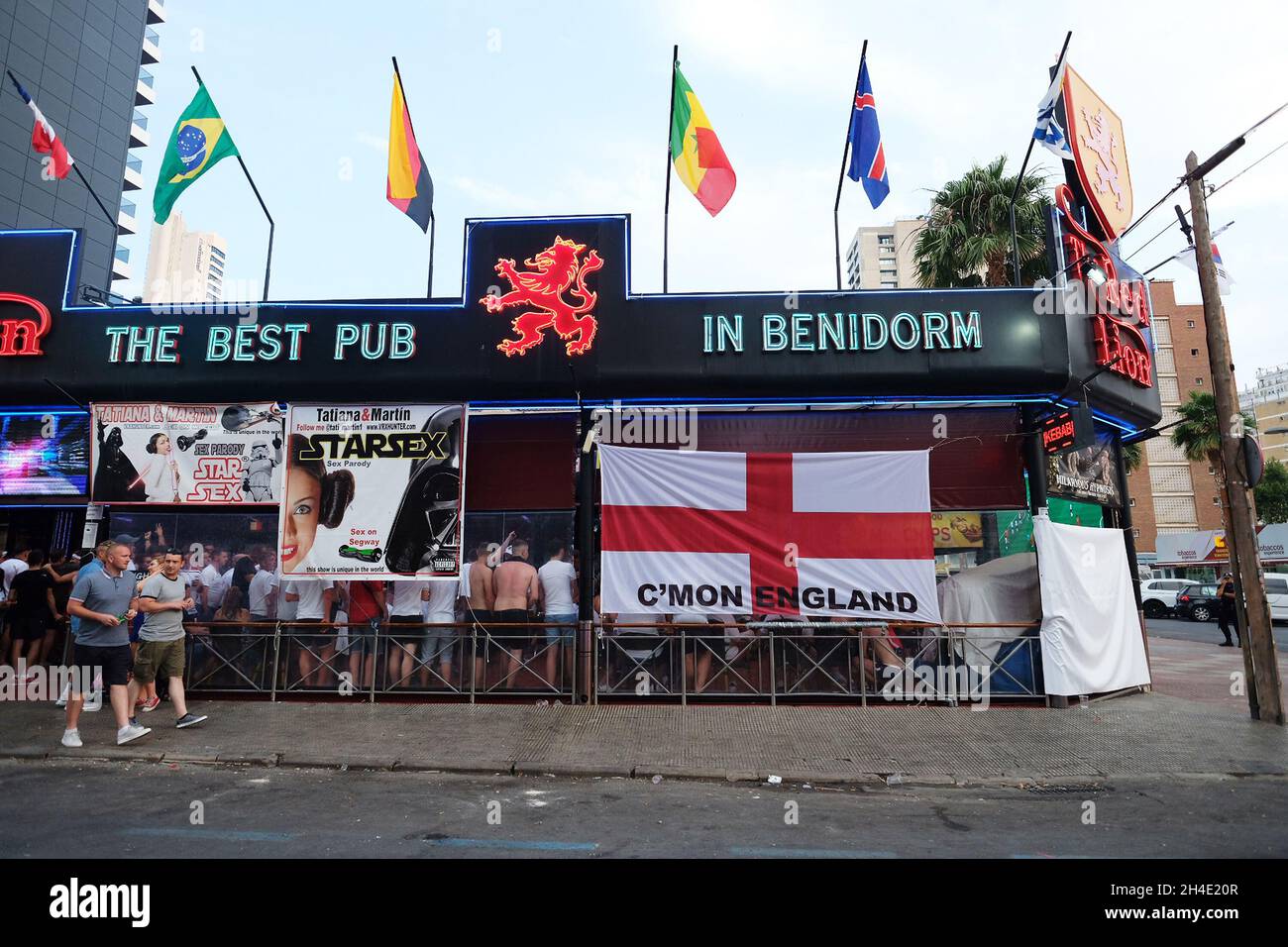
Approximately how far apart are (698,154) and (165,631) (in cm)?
979

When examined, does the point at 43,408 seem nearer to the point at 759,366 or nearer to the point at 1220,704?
the point at 759,366

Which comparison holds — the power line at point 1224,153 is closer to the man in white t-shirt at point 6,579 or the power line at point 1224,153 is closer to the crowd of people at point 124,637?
the crowd of people at point 124,637

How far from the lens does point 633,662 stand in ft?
34.9

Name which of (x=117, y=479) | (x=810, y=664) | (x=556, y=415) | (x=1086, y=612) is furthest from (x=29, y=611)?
(x=1086, y=612)

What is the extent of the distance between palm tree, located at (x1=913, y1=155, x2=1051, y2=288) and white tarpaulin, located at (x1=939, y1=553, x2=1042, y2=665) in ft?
38.7

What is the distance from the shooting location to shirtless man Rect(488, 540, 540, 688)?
35.7 ft

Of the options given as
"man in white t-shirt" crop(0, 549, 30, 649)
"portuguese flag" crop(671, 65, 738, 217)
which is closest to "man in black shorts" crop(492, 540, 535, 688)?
"portuguese flag" crop(671, 65, 738, 217)

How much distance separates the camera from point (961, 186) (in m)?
21.8

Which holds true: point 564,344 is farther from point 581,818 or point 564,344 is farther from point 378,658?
point 581,818
